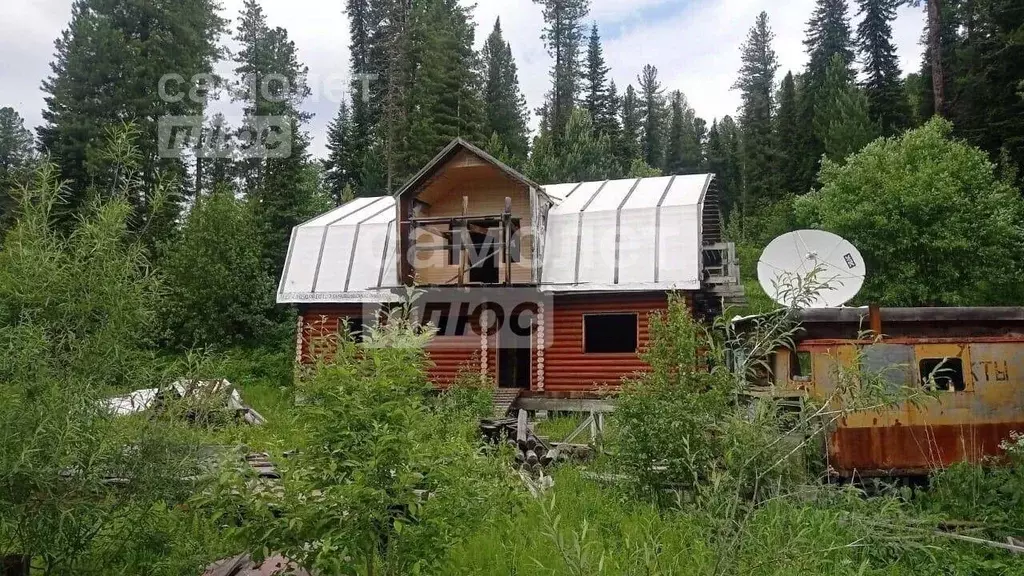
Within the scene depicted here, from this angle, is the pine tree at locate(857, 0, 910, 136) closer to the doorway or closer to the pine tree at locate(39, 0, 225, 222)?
the doorway

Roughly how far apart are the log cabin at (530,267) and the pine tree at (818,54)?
2295cm

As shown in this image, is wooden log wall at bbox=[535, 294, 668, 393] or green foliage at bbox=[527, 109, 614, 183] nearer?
wooden log wall at bbox=[535, 294, 668, 393]

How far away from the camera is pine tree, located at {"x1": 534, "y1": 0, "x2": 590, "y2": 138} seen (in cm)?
4528

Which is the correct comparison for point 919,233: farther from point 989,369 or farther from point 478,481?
point 478,481

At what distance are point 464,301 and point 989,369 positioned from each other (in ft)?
36.0

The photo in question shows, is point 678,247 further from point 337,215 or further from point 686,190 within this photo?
point 337,215

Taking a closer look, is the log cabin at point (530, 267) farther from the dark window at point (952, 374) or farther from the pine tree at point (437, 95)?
the pine tree at point (437, 95)

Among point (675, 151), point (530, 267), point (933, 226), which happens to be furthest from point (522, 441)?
point (675, 151)

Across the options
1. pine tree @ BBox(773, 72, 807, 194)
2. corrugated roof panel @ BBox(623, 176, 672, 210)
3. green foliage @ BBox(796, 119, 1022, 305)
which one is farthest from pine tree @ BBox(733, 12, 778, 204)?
corrugated roof panel @ BBox(623, 176, 672, 210)

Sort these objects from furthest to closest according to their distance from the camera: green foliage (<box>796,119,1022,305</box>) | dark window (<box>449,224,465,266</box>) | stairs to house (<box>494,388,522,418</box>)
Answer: green foliage (<box>796,119,1022,305</box>)
dark window (<box>449,224,465,266</box>)
stairs to house (<box>494,388,522,418</box>)

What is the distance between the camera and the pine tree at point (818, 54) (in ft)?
119

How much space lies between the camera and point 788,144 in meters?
38.5

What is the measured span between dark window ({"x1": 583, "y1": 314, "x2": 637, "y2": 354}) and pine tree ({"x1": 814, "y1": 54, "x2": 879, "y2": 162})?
1844 centimetres

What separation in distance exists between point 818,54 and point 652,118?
1721 centimetres
